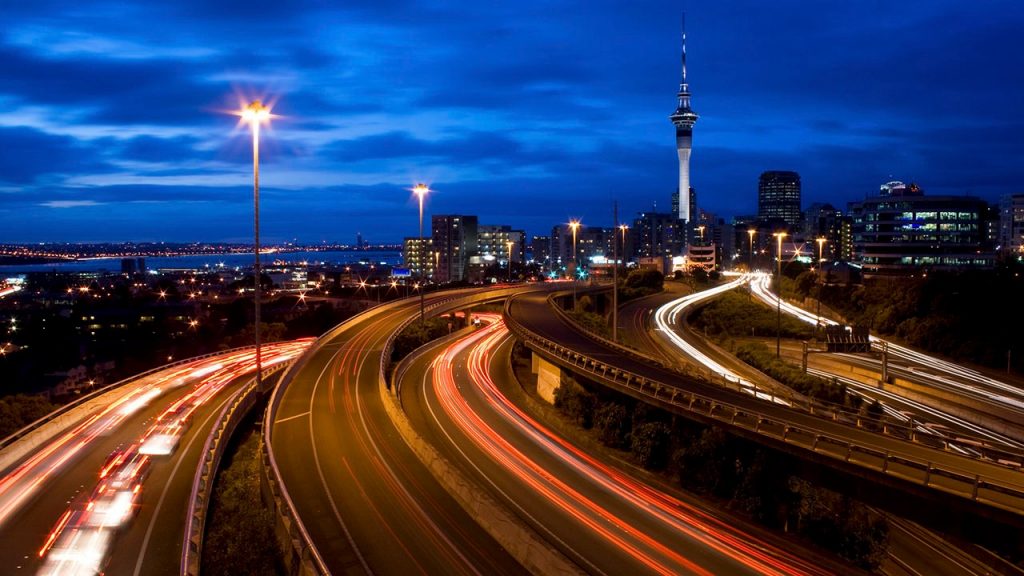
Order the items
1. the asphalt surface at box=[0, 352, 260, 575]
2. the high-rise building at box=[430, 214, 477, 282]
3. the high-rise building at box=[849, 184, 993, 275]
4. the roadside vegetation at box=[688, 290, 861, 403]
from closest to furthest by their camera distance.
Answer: the asphalt surface at box=[0, 352, 260, 575] < the roadside vegetation at box=[688, 290, 861, 403] < the high-rise building at box=[849, 184, 993, 275] < the high-rise building at box=[430, 214, 477, 282]

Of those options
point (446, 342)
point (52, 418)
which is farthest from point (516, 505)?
point (446, 342)

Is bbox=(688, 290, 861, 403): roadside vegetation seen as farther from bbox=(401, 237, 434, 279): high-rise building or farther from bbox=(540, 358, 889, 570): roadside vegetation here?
bbox=(401, 237, 434, 279): high-rise building

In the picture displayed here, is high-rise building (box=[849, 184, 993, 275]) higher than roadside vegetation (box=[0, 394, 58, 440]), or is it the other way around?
high-rise building (box=[849, 184, 993, 275])

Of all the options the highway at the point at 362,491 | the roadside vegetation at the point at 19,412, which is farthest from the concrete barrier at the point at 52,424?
the highway at the point at 362,491

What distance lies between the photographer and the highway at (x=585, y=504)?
50.5ft

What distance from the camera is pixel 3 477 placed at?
20.0 m

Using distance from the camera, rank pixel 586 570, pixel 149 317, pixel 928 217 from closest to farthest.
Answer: pixel 586 570 → pixel 149 317 → pixel 928 217

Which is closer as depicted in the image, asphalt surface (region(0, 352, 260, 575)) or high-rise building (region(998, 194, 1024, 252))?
asphalt surface (region(0, 352, 260, 575))

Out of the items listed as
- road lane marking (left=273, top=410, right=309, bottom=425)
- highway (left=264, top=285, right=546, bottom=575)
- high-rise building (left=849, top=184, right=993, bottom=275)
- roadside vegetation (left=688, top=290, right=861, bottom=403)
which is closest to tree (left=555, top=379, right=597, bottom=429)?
highway (left=264, top=285, right=546, bottom=575)

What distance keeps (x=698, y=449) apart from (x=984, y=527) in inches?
353

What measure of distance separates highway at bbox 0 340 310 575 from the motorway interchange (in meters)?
0.05

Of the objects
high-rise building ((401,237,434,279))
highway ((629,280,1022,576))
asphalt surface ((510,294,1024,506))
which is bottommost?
highway ((629,280,1022,576))

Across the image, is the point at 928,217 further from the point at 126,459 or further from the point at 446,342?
the point at 126,459

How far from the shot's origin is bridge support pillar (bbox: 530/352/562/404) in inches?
1345
